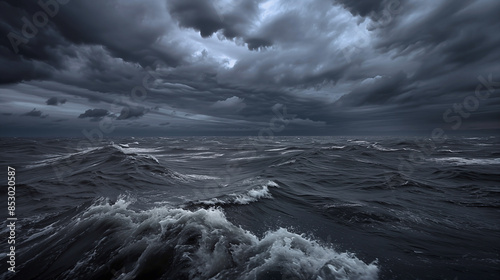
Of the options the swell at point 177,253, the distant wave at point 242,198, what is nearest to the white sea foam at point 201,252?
the swell at point 177,253

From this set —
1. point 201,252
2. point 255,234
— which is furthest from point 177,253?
point 255,234

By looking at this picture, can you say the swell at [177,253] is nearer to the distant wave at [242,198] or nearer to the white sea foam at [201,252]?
the white sea foam at [201,252]

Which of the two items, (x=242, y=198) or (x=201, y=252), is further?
(x=242, y=198)

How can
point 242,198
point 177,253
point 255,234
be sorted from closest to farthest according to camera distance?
point 177,253 → point 255,234 → point 242,198

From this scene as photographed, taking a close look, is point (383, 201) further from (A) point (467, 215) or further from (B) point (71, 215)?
(B) point (71, 215)

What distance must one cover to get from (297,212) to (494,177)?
641 inches

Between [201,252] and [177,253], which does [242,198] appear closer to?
[201,252]

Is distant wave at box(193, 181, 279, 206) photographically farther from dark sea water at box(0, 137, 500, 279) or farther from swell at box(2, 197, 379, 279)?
swell at box(2, 197, 379, 279)

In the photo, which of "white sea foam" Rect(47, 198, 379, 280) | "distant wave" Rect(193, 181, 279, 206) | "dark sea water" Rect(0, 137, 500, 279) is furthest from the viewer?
"distant wave" Rect(193, 181, 279, 206)

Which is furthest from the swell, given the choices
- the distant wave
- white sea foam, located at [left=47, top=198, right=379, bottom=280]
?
the distant wave

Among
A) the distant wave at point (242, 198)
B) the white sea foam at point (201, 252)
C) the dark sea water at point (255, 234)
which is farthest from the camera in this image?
the distant wave at point (242, 198)

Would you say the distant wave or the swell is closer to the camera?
the swell

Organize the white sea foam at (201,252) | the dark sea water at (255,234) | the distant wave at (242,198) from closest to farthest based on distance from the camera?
1. the white sea foam at (201,252)
2. the dark sea water at (255,234)
3. the distant wave at (242,198)

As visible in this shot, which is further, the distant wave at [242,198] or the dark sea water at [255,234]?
the distant wave at [242,198]
